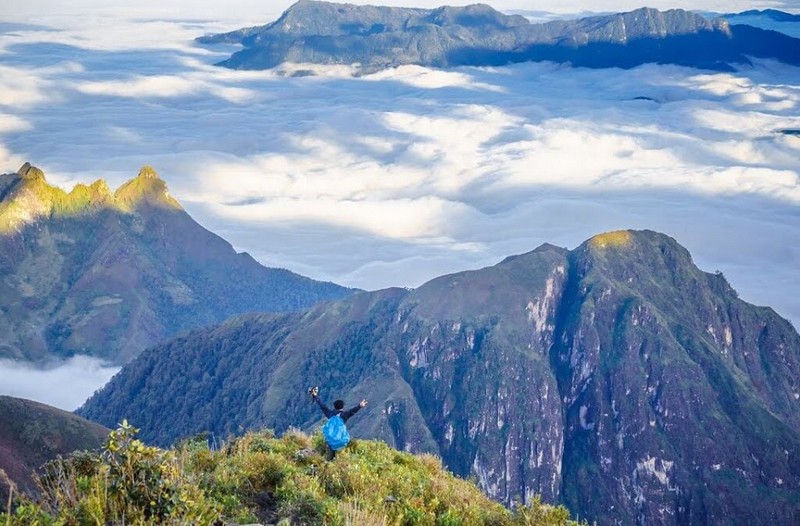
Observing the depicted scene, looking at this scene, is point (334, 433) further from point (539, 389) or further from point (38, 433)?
point (539, 389)

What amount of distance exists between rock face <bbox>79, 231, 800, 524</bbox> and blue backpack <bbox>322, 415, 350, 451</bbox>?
121m

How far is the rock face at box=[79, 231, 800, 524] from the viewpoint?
159 m

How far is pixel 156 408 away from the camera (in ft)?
592

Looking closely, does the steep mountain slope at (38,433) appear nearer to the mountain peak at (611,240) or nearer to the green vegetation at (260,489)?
the green vegetation at (260,489)

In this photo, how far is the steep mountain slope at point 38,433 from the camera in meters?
60.9

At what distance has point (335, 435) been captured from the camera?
26219 millimetres

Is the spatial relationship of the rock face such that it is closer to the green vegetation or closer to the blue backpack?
the blue backpack

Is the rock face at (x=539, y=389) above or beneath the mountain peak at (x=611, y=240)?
beneath

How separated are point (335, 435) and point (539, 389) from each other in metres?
147

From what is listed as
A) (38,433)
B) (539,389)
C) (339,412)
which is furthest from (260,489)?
(539,389)

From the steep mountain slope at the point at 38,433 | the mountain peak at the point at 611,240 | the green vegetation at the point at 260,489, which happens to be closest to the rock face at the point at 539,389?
the mountain peak at the point at 611,240

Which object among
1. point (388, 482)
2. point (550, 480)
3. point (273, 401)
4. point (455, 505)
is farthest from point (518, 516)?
point (550, 480)

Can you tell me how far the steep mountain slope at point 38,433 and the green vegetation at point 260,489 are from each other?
3594 cm

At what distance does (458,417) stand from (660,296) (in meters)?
50.8
